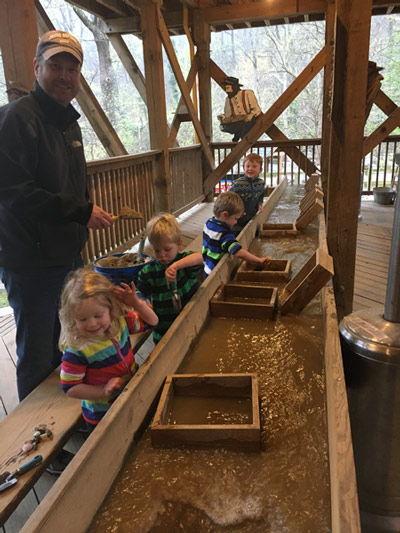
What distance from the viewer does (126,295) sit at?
1.80 meters

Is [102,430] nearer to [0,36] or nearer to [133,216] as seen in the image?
[133,216]

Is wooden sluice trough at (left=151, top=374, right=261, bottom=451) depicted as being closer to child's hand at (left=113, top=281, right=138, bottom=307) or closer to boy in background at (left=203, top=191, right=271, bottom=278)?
child's hand at (left=113, top=281, right=138, bottom=307)

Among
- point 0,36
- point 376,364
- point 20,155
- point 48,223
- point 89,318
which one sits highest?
point 0,36

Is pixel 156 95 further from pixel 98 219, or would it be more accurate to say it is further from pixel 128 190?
Answer: pixel 98 219

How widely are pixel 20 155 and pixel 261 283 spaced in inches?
64.0

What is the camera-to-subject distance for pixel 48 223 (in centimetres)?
209

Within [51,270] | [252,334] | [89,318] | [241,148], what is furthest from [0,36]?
[241,148]

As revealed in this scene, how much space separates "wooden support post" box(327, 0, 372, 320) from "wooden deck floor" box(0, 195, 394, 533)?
146 cm

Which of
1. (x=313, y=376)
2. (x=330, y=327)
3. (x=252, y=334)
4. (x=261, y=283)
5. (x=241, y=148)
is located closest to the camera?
(x=313, y=376)

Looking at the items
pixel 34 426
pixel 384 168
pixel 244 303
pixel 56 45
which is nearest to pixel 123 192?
pixel 56 45

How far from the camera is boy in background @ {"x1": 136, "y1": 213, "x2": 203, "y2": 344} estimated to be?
2221 mm

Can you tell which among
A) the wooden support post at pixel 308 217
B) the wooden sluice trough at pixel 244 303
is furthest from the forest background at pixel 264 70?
the wooden sluice trough at pixel 244 303

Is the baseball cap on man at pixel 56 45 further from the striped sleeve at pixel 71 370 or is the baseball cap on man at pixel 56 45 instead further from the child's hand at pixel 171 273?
the striped sleeve at pixel 71 370

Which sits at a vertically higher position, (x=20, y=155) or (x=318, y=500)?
(x=20, y=155)
